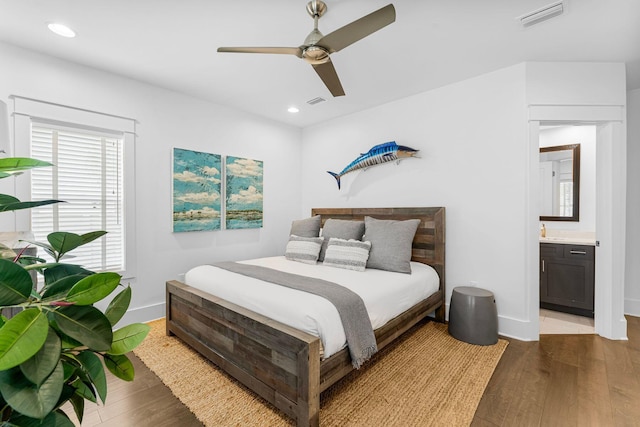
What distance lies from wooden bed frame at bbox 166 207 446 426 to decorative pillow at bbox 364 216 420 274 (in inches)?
18.6

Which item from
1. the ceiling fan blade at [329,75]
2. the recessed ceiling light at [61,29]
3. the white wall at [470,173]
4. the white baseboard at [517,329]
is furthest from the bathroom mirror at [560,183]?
the recessed ceiling light at [61,29]

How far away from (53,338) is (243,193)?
3.85 m

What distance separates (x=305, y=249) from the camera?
358 cm

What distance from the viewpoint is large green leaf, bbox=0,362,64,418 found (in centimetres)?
41

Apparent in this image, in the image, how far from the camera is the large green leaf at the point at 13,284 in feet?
1.50

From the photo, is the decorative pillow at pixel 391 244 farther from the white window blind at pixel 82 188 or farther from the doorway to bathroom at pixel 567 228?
the white window blind at pixel 82 188

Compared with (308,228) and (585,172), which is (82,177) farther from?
(585,172)

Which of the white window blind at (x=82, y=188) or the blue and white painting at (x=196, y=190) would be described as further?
the blue and white painting at (x=196, y=190)

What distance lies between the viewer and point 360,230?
3.66m

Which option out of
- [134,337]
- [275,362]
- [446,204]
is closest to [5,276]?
[134,337]

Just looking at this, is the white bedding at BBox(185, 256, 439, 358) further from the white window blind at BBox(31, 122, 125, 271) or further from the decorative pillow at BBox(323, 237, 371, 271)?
the white window blind at BBox(31, 122, 125, 271)

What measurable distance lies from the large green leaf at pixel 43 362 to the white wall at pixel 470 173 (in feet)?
11.3

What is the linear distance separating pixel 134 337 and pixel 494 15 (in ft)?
9.39

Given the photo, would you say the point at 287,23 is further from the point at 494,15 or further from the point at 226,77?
the point at 494,15
